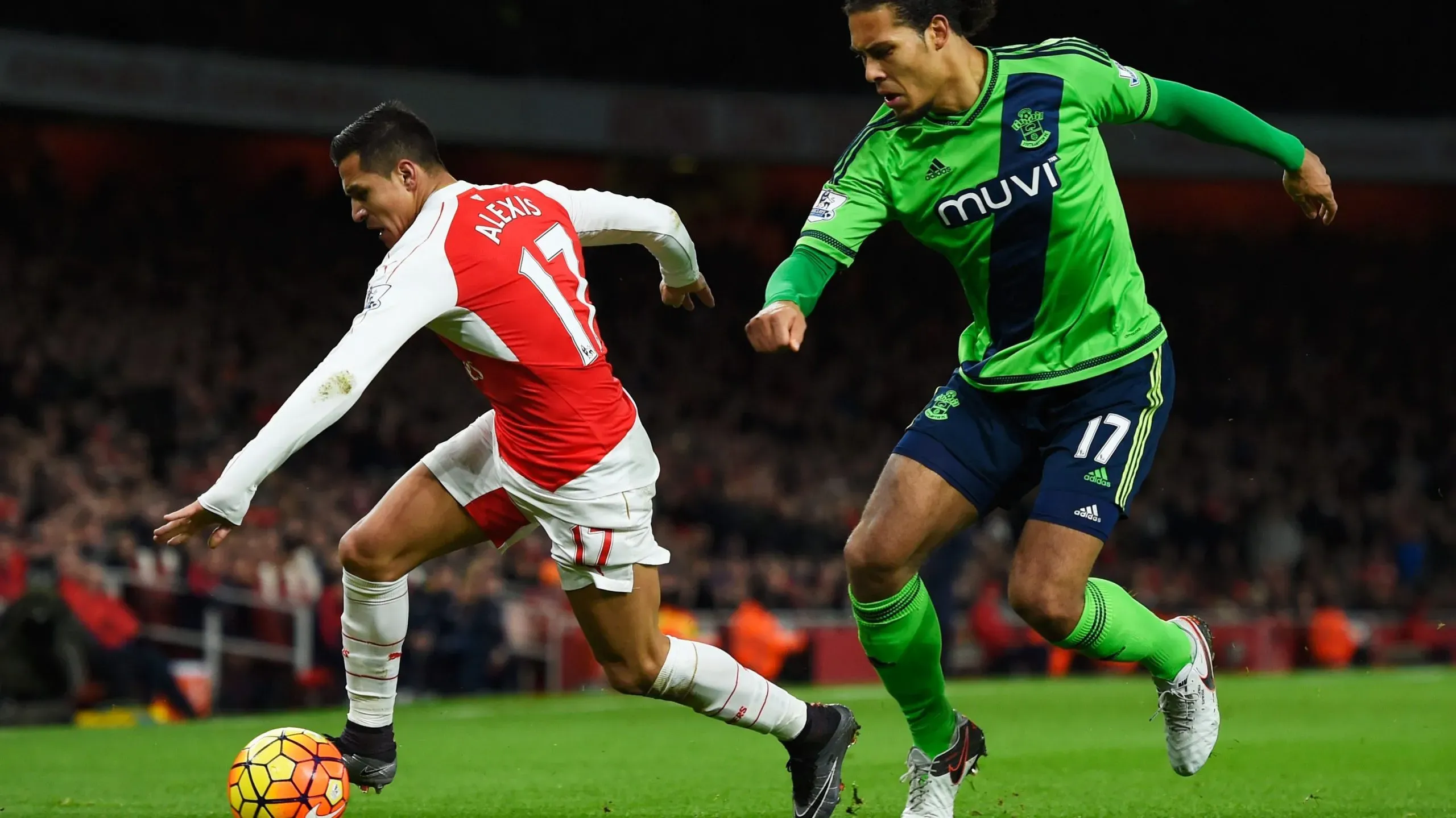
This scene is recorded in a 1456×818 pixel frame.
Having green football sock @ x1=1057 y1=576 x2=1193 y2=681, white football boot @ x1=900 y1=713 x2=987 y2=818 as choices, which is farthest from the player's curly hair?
white football boot @ x1=900 y1=713 x2=987 y2=818

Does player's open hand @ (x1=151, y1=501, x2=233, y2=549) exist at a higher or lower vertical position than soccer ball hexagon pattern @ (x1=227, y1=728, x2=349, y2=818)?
higher

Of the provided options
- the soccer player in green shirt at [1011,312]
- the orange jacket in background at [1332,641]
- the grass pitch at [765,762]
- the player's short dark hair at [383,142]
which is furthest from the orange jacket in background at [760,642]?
the player's short dark hair at [383,142]

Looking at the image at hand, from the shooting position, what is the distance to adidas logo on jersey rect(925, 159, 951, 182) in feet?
16.5

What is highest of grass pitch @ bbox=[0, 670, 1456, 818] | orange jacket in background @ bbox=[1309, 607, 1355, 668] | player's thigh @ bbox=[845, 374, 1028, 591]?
player's thigh @ bbox=[845, 374, 1028, 591]

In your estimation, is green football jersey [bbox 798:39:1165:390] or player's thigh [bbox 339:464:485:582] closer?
green football jersey [bbox 798:39:1165:390]

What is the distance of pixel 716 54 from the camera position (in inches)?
898

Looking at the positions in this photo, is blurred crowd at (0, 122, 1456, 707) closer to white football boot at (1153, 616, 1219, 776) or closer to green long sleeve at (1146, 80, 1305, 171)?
white football boot at (1153, 616, 1219, 776)

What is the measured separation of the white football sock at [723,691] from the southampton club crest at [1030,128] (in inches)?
74.6

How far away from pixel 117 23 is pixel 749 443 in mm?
8894

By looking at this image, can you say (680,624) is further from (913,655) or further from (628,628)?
(913,655)

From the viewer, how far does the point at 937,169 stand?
5035 millimetres

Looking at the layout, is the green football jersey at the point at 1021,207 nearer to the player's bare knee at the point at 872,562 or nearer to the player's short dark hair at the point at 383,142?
the player's bare knee at the point at 872,562

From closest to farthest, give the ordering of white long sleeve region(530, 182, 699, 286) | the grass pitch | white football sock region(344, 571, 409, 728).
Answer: white football sock region(344, 571, 409, 728) < white long sleeve region(530, 182, 699, 286) < the grass pitch

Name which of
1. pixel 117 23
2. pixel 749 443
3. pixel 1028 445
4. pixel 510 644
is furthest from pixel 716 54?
pixel 1028 445
